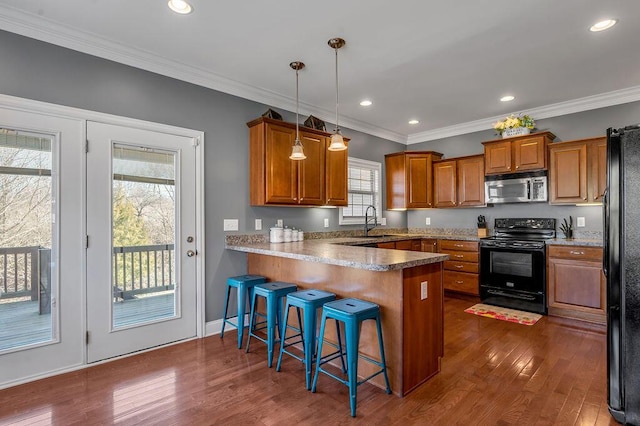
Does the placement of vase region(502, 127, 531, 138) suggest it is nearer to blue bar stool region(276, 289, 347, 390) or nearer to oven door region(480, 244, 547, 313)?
oven door region(480, 244, 547, 313)

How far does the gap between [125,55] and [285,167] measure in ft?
5.91

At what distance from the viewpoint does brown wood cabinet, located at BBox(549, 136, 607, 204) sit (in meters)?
3.97

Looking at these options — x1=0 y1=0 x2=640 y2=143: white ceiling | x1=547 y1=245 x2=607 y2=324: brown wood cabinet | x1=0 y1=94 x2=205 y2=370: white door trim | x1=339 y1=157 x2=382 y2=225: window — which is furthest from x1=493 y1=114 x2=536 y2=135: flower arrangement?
x1=0 y1=94 x2=205 y2=370: white door trim

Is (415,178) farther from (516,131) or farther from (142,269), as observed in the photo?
(142,269)

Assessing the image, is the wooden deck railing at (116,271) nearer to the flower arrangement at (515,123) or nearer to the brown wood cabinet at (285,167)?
the brown wood cabinet at (285,167)

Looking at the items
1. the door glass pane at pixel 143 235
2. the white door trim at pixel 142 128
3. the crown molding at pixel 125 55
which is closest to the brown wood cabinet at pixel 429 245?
the crown molding at pixel 125 55

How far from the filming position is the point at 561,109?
4.50m

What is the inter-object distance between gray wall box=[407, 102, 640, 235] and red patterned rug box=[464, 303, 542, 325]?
1386mm

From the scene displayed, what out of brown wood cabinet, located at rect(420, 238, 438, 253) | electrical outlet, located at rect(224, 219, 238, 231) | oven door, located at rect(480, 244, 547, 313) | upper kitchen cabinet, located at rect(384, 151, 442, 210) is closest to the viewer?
electrical outlet, located at rect(224, 219, 238, 231)

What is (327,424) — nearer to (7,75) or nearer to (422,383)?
(422,383)

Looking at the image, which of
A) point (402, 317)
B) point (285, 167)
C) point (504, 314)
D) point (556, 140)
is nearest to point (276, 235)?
point (285, 167)

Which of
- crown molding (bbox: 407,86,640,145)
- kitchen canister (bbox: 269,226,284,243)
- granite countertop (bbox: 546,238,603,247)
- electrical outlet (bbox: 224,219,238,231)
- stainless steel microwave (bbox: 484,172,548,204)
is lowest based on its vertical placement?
granite countertop (bbox: 546,238,603,247)

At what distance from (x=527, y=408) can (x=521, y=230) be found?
3309 mm

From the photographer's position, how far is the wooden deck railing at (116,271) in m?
2.48
